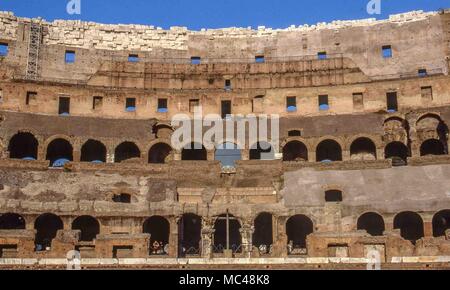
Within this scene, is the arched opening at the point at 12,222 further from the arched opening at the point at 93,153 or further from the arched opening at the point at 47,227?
the arched opening at the point at 93,153

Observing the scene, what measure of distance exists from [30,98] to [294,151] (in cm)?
2253

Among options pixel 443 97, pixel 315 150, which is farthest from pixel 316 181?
pixel 443 97

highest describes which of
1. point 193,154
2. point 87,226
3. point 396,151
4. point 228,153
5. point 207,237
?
point 193,154

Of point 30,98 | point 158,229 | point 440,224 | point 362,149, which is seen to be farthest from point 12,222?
point 362,149

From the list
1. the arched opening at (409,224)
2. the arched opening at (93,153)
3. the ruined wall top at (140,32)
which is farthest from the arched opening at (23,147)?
the arched opening at (409,224)

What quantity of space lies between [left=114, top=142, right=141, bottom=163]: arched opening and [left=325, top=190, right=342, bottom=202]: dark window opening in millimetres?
16444

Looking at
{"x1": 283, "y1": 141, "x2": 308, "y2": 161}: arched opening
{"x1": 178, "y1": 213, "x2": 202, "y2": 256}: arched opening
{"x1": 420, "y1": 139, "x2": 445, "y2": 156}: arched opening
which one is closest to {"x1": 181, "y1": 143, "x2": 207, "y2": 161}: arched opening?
{"x1": 283, "y1": 141, "x2": 308, "y2": 161}: arched opening

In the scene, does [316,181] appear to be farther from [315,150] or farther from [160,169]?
[160,169]

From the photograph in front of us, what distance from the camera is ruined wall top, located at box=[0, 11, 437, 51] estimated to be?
5331 centimetres

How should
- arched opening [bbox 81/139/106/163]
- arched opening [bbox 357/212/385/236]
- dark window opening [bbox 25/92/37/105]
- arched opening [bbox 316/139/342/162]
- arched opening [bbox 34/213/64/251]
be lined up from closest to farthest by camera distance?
arched opening [bbox 34/213/64/251] < arched opening [bbox 357/212/385/236] < arched opening [bbox 81/139/106/163] < arched opening [bbox 316/139/342/162] < dark window opening [bbox 25/92/37/105]

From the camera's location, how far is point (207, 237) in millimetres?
30297

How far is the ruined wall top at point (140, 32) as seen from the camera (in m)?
53.3

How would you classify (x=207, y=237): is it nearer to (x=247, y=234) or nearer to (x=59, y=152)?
(x=247, y=234)

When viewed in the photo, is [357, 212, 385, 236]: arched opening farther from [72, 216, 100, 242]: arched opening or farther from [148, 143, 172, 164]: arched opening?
[148, 143, 172, 164]: arched opening
